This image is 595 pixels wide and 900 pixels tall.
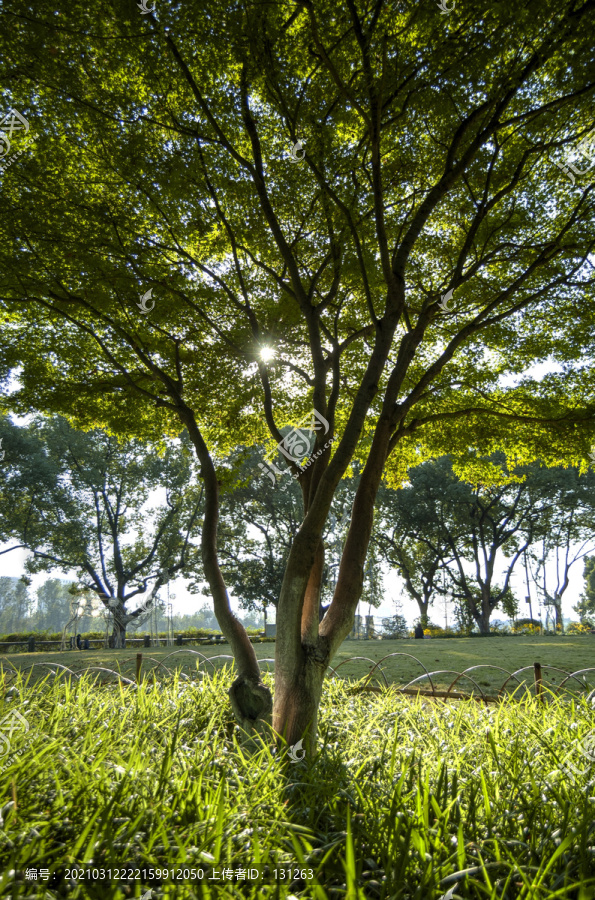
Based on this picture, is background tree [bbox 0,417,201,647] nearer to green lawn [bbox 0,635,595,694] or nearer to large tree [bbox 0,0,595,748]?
green lawn [bbox 0,635,595,694]

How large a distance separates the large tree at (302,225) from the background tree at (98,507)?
17.7 metres

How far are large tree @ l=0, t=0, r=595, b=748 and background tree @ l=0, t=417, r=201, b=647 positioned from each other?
698 inches

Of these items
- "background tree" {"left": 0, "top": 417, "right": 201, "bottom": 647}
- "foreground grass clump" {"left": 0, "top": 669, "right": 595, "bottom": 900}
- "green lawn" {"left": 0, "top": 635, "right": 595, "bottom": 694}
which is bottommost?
"green lawn" {"left": 0, "top": 635, "right": 595, "bottom": 694}

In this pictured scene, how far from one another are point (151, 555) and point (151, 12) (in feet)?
85.3

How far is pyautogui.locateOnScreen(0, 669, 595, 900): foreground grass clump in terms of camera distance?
1.99 meters

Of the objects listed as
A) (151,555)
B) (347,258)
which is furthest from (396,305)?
(151,555)

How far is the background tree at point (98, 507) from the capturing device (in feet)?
78.8

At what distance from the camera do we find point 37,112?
4.97 meters

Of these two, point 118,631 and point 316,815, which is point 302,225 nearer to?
point 316,815

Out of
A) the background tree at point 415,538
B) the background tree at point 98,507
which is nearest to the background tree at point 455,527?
the background tree at point 415,538

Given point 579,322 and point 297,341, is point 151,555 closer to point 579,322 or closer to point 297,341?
point 297,341

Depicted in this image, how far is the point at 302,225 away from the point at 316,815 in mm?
5670

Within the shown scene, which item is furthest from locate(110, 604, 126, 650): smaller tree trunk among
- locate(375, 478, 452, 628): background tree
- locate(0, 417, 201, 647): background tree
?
locate(375, 478, 452, 628): background tree

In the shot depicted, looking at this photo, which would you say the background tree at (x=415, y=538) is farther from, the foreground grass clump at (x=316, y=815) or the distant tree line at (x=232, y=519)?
the foreground grass clump at (x=316, y=815)
